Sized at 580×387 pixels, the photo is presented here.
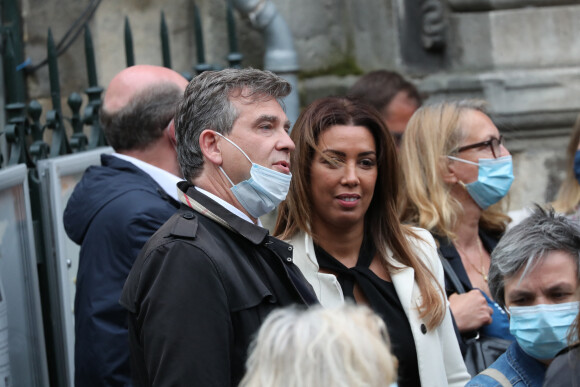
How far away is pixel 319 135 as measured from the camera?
3.09m

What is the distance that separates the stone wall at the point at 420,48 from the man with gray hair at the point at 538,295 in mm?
3044

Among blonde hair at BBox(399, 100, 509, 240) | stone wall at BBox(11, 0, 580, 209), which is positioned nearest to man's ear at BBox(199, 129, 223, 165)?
blonde hair at BBox(399, 100, 509, 240)

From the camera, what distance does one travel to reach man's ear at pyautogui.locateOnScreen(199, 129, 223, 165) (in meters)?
2.46

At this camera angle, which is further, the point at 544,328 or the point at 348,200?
the point at 348,200

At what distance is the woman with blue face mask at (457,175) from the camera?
3.77m

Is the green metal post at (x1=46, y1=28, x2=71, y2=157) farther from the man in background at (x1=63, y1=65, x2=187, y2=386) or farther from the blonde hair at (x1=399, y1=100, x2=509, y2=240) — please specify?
the blonde hair at (x1=399, y1=100, x2=509, y2=240)

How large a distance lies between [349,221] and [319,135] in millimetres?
303

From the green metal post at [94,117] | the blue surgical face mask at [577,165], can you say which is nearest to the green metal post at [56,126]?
the green metal post at [94,117]

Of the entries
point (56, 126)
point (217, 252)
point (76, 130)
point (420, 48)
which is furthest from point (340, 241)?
point (420, 48)

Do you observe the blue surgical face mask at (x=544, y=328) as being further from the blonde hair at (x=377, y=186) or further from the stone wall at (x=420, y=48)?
the stone wall at (x=420, y=48)

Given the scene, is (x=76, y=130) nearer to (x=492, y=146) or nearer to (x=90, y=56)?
(x=90, y=56)

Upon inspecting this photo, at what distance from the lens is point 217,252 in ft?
7.41

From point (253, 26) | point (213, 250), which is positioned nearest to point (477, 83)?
point (253, 26)

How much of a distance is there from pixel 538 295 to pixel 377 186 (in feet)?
2.44
